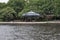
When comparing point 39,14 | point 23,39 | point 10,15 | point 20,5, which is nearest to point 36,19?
point 39,14

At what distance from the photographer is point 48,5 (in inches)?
1609

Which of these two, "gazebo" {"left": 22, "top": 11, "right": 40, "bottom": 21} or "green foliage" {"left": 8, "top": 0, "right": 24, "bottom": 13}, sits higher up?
"green foliage" {"left": 8, "top": 0, "right": 24, "bottom": 13}

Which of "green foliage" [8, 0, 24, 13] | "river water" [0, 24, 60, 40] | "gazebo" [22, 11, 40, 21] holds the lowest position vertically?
"gazebo" [22, 11, 40, 21]

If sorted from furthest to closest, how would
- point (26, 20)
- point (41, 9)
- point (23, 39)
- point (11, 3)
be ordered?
point (11, 3)
point (41, 9)
point (26, 20)
point (23, 39)

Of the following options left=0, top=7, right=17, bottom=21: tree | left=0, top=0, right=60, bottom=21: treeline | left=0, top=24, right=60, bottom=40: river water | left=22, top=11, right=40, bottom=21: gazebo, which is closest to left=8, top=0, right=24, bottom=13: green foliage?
left=0, top=0, right=60, bottom=21: treeline

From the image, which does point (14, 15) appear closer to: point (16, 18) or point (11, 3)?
point (16, 18)

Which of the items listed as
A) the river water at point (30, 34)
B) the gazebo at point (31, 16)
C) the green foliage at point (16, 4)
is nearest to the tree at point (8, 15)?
the gazebo at point (31, 16)

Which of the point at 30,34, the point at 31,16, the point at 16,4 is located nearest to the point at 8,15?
the point at 31,16

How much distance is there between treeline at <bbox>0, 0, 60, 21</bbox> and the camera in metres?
37.1

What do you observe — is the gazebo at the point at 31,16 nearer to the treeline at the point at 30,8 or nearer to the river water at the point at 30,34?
the treeline at the point at 30,8

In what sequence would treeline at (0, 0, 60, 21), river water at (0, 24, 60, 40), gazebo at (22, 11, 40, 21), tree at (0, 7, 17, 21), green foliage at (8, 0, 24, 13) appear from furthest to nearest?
green foliage at (8, 0, 24, 13) < treeline at (0, 0, 60, 21) < tree at (0, 7, 17, 21) < gazebo at (22, 11, 40, 21) < river water at (0, 24, 60, 40)

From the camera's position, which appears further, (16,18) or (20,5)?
(20,5)

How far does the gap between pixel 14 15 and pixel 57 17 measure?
21.0 feet

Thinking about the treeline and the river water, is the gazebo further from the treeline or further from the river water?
the river water
